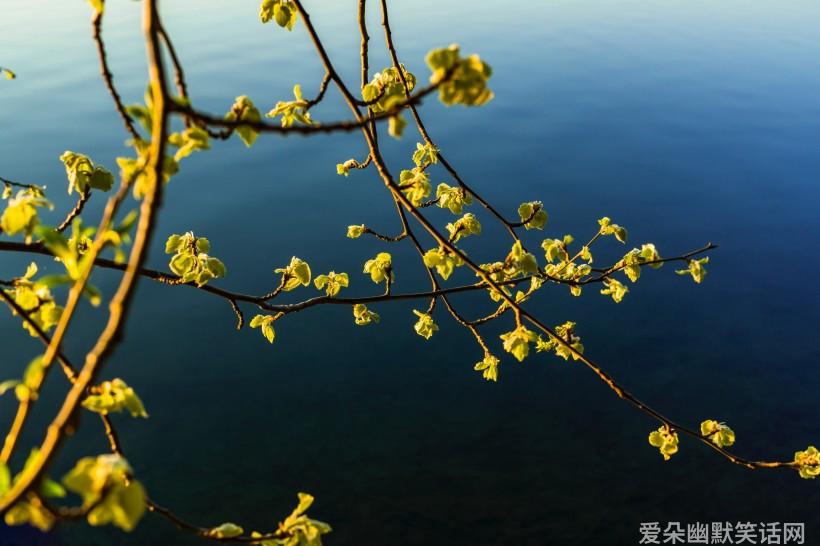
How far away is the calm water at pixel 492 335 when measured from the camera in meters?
5.71

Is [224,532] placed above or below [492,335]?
below

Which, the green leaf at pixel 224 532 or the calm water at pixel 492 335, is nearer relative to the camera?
the green leaf at pixel 224 532

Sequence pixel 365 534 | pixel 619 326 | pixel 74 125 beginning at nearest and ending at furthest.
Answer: pixel 365 534 < pixel 619 326 < pixel 74 125

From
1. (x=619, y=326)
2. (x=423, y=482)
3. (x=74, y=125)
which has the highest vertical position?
(x=74, y=125)

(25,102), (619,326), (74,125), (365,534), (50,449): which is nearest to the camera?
(50,449)

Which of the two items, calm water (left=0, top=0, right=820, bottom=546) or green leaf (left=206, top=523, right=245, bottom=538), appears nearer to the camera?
green leaf (left=206, top=523, right=245, bottom=538)

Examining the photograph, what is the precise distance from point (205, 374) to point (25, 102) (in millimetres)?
10462

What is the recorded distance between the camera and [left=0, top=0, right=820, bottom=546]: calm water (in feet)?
18.7

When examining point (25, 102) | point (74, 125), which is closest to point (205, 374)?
point (74, 125)

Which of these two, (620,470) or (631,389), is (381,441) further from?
(631,389)

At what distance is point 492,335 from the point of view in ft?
24.4

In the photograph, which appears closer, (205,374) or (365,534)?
(365,534)

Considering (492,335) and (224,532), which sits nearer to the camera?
(224,532)

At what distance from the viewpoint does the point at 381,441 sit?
20.3 ft
